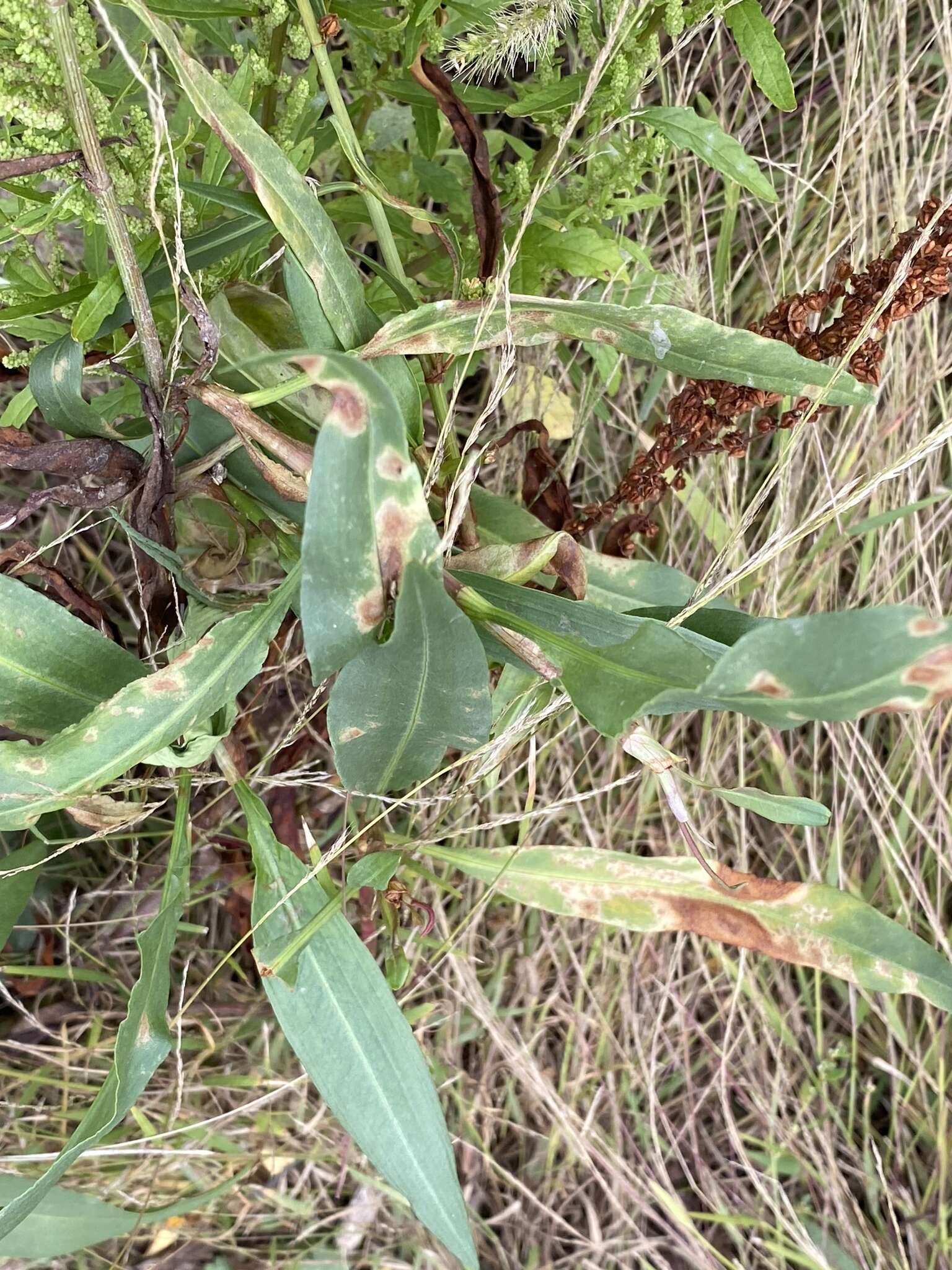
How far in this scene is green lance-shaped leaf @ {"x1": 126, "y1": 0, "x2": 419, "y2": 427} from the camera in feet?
1.50

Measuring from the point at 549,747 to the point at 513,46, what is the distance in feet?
2.42

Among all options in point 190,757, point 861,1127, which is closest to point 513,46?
point 190,757

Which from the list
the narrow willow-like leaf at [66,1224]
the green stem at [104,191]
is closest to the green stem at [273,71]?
the green stem at [104,191]

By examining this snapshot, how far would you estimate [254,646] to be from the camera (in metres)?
0.57

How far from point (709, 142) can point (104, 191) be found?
1.25ft

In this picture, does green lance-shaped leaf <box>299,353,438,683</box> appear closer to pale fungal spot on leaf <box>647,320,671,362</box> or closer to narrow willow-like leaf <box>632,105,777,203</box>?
pale fungal spot on leaf <box>647,320,671,362</box>

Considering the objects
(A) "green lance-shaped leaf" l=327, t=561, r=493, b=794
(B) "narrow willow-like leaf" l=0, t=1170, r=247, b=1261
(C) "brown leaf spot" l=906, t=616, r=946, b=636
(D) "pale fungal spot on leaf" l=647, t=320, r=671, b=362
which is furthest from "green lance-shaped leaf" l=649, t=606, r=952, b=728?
(B) "narrow willow-like leaf" l=0, t=1170, r=247, b=1261

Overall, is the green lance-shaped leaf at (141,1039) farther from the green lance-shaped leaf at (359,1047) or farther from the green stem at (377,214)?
the green stem at (377,214)

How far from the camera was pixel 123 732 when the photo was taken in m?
0.53

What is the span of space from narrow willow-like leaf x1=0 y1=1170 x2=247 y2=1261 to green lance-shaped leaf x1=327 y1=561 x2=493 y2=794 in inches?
24.8

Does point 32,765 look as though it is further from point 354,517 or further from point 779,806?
point 779,806

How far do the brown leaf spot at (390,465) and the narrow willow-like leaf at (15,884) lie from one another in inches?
18.8

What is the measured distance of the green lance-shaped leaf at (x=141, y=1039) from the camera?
58 centimetres

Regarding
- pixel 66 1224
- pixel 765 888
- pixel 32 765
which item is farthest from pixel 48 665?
pixel 66 1224
